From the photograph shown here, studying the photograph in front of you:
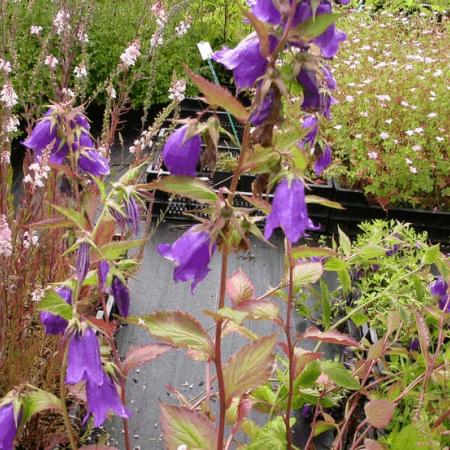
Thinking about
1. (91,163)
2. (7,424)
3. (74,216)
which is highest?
(91,163)

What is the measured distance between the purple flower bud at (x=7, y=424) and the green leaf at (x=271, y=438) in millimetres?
579

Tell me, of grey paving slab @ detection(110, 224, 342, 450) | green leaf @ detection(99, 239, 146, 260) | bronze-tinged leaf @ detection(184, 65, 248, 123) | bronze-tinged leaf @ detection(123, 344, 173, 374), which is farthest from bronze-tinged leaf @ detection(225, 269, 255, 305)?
bronze-tinged leaf @ detection(184, 65, 248, 123)

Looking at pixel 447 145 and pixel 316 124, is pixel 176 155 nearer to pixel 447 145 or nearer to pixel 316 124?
pixel 316 124

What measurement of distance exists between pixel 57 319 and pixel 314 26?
0.66 metres

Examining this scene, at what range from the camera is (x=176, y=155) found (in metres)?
0.90

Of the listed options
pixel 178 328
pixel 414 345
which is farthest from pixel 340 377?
pixel 178 328

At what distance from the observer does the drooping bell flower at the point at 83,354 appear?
3.04 feet

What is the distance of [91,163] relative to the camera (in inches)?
46.5

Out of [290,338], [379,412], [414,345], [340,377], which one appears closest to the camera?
[290,338]

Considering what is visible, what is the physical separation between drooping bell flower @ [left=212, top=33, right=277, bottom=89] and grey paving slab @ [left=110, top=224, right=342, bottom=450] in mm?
1008

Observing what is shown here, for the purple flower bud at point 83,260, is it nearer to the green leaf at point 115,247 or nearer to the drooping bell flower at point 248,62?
the green leaf at point 115,247

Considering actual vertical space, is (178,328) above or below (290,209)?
below

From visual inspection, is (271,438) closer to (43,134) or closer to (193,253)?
(193,253)

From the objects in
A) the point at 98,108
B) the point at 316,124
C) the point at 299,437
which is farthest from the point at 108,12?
the point at 316,124
